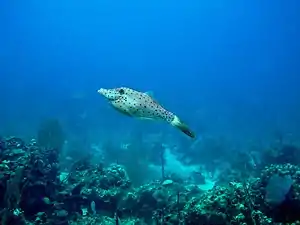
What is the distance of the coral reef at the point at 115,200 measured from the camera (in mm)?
6652

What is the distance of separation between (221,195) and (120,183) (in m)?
4.07

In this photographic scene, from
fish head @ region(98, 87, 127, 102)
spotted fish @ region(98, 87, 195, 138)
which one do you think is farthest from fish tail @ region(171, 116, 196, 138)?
fish head @ region(98, 87, 127, 102)

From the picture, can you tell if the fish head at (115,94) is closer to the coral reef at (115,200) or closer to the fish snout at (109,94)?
the fish snout at (109,94)

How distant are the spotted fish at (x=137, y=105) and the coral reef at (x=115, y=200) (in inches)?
111

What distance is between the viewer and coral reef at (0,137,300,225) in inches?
262

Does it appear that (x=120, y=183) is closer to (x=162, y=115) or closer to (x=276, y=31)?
(x=162, y=115)

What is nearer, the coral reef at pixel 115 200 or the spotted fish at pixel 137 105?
the spotted fish at pixel 137 105

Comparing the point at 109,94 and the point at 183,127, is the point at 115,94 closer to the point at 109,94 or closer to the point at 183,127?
the point at 109,94

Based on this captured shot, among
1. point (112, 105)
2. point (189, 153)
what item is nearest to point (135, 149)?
point (189, 153)

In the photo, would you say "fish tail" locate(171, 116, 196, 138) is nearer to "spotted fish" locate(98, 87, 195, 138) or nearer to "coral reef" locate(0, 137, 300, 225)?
"spotted fish" locate(98, 87, 195, 138)

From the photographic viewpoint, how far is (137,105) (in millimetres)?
4859

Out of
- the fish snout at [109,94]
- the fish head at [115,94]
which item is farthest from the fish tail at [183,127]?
the fish snout at [109,94]

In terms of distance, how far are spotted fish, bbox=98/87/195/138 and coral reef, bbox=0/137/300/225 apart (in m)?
2.83

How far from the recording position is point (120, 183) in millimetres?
10391
